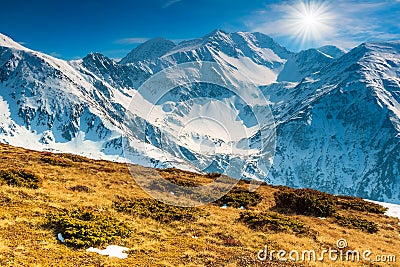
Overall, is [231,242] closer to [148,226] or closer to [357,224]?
[148,226]

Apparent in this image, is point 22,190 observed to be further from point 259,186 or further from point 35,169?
point 259,186

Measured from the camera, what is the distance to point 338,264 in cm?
1994

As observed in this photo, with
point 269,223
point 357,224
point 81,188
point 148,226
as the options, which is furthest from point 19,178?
point 357,224

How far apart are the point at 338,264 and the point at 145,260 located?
38.4 ft

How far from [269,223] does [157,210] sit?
903 cm

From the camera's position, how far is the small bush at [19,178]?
85.7 ft

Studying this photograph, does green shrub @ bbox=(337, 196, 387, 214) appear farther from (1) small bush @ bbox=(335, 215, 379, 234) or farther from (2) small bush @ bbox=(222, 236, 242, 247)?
(2) small bush @ bbox=(222, 236, 242, 247)

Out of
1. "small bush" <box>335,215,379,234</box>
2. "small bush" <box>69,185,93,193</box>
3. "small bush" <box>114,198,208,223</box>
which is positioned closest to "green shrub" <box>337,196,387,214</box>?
"small bush" <box>335,215,379,234</box>

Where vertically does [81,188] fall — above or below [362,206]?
below

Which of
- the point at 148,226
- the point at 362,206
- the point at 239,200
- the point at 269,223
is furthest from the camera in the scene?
the point at 362,206

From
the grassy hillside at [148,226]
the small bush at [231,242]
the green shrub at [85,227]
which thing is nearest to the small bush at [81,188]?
the grassy hillside at [148,226]

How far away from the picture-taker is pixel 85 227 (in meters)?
19.3

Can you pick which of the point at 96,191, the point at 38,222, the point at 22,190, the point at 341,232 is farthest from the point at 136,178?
the point at 341,232

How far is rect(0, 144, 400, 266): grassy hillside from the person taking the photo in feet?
56.3
